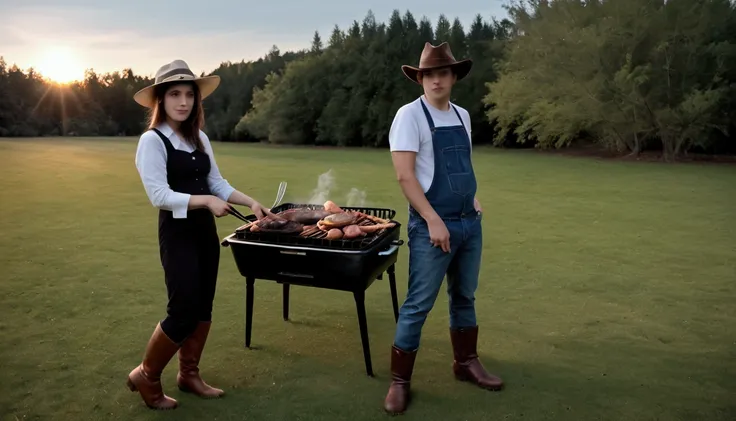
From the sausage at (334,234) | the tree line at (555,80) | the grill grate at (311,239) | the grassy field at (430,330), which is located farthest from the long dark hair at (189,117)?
the tree line at (555,80)

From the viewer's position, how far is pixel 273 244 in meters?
3.46

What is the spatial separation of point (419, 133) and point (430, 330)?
1903mm

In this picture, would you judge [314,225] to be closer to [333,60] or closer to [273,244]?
[273,244]

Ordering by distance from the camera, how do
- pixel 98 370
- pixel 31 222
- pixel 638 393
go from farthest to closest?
pixel 31 222
pixel 98 370
pixel 638 393

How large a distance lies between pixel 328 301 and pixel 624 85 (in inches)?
749

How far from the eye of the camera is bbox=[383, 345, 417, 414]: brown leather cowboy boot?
127 inches

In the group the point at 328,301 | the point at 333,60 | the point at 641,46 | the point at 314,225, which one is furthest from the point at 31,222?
the point at 333,60

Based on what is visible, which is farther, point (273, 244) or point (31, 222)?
point (31, 222)

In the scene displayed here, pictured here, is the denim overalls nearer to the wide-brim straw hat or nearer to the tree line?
the wide-brim straw hat

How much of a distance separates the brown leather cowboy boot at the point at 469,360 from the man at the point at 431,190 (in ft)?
1.24

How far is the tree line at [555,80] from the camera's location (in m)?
21.0

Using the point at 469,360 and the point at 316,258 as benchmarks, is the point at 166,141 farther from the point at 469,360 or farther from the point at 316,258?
the point at 469,360

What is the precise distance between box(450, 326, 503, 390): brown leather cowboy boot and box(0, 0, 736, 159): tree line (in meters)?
19.5

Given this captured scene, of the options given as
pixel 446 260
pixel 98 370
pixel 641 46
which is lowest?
Answer: pixel 98 370
